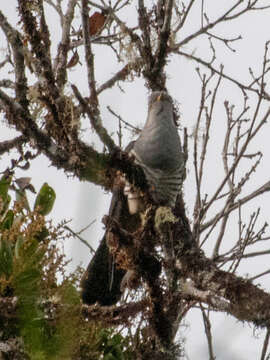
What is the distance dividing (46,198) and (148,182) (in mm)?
1029

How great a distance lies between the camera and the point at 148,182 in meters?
3.59

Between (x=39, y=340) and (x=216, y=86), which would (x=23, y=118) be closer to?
(x=39, y=340)

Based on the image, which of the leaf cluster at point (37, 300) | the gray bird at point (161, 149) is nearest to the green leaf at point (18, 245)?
the leaf cluster at point (37, 300)

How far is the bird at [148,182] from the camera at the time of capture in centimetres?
343

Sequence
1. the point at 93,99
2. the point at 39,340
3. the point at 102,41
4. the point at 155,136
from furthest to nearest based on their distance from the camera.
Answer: the point at 102,41 → the point at 155,136 → the point at 93,99 → the point at 39,340

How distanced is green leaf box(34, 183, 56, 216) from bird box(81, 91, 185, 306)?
23.7 inches

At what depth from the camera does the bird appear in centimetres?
343

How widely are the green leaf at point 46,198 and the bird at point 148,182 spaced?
602 millimetres

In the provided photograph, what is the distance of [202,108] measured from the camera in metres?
3.39

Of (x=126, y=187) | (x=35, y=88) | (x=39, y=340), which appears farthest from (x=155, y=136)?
(x=39, y=340)

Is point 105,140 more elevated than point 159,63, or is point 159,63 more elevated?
point 159,63

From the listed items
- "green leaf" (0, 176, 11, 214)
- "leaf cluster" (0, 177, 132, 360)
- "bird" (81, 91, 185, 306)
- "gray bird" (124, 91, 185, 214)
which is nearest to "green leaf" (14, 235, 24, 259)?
"leaf cluster" (0, 177, 132, 360)

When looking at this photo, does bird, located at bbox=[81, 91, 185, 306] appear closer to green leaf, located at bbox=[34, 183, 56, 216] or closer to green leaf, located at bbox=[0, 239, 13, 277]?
green leaf, located at bbox=[34, 183, 56, 216]

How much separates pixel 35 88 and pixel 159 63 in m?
0.84
